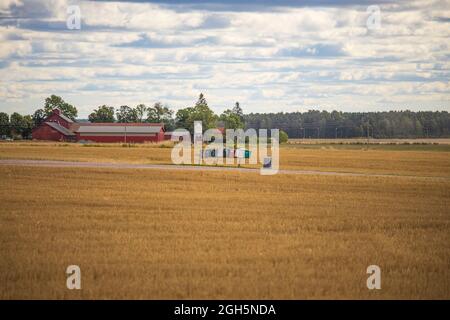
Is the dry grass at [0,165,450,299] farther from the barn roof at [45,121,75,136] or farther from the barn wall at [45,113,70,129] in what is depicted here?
the barn wall at [45,113,70,129]

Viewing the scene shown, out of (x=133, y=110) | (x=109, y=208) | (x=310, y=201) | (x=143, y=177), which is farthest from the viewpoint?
(x=133, y=110)

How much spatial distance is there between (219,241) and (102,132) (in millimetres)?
105790

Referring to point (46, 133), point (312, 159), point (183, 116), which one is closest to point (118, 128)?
point (46, 133)

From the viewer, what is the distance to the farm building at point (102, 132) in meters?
123

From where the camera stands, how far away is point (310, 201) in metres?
32.8

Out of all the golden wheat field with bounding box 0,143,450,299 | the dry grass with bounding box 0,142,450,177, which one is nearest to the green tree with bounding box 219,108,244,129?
the dry grass with bounding box 0,142,450,177

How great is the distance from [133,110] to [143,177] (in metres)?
138

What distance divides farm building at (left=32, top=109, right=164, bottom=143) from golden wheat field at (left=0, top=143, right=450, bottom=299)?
274 ft

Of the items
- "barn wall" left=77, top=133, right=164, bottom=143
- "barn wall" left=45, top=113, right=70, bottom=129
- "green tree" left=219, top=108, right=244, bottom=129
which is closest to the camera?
"barn wall" left=77, top=133, right=164, bottom=143

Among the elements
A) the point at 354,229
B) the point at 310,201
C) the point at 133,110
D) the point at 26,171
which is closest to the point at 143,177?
the point at 26,171

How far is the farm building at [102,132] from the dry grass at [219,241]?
276ft

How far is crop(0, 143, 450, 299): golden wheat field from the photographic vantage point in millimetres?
15133

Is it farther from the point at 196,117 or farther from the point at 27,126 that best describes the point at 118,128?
the point at 27,126
